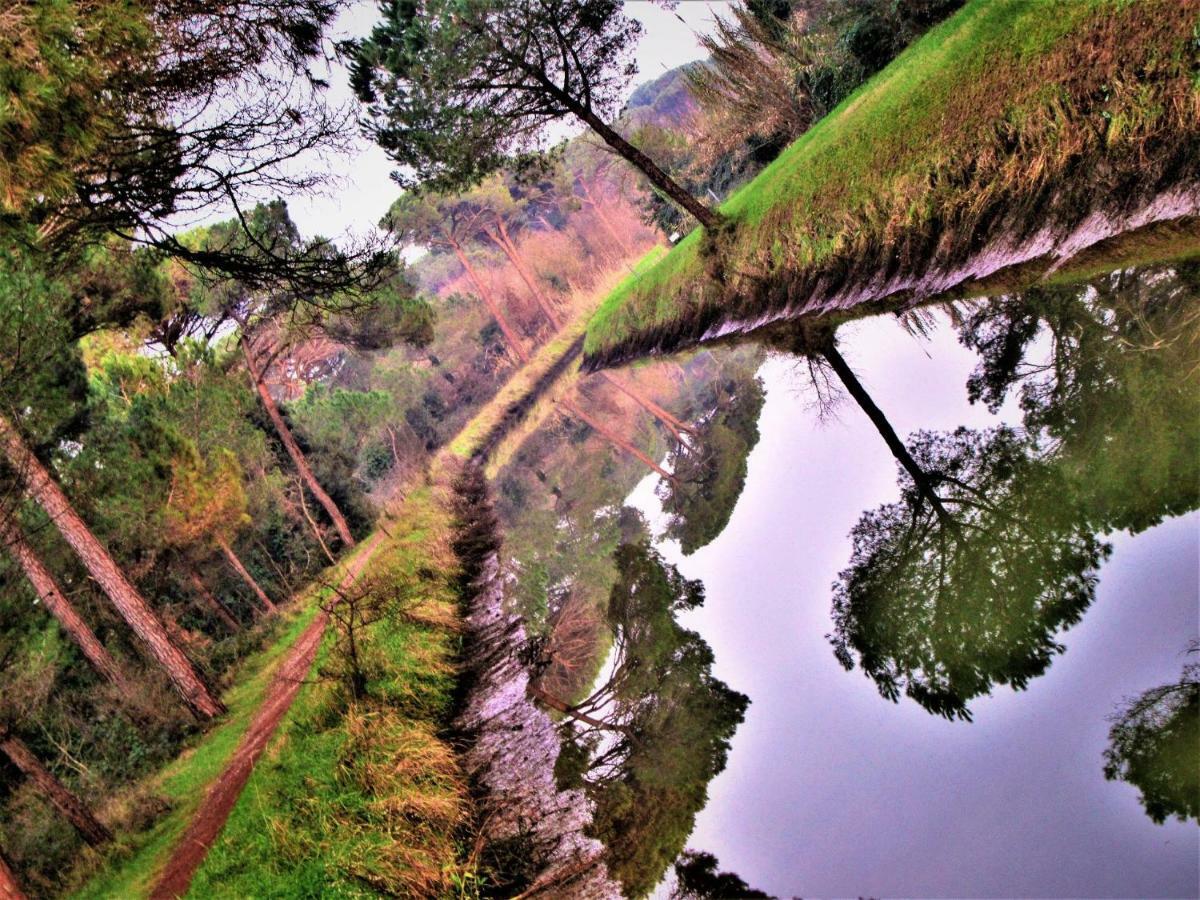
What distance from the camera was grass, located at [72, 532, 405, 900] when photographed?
8133mm

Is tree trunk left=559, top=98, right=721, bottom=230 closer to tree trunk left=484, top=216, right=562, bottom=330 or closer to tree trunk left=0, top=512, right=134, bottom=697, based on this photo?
tree trunk left=0, top=512, right=134, bottom=697

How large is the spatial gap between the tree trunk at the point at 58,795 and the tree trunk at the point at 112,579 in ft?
7.82

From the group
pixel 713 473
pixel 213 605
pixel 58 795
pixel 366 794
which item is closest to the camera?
pixel 366 794

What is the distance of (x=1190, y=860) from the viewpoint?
3.47m

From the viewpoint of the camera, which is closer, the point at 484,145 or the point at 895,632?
the point at 895,632

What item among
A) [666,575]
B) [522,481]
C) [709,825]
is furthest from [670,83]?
[709,825]

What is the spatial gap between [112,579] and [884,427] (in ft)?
36.4

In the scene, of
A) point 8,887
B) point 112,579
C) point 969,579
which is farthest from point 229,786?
point 969,579

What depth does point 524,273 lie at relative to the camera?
129 feet

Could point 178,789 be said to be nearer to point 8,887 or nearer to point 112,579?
point 112,579

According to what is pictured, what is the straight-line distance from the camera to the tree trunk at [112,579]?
995 cm

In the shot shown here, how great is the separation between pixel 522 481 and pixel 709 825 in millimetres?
16285

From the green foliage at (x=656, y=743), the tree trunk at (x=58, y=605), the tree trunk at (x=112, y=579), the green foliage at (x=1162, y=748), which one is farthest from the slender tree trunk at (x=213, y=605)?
the green foliage at (x=1162, y=748)

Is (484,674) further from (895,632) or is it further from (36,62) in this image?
(36,62)
